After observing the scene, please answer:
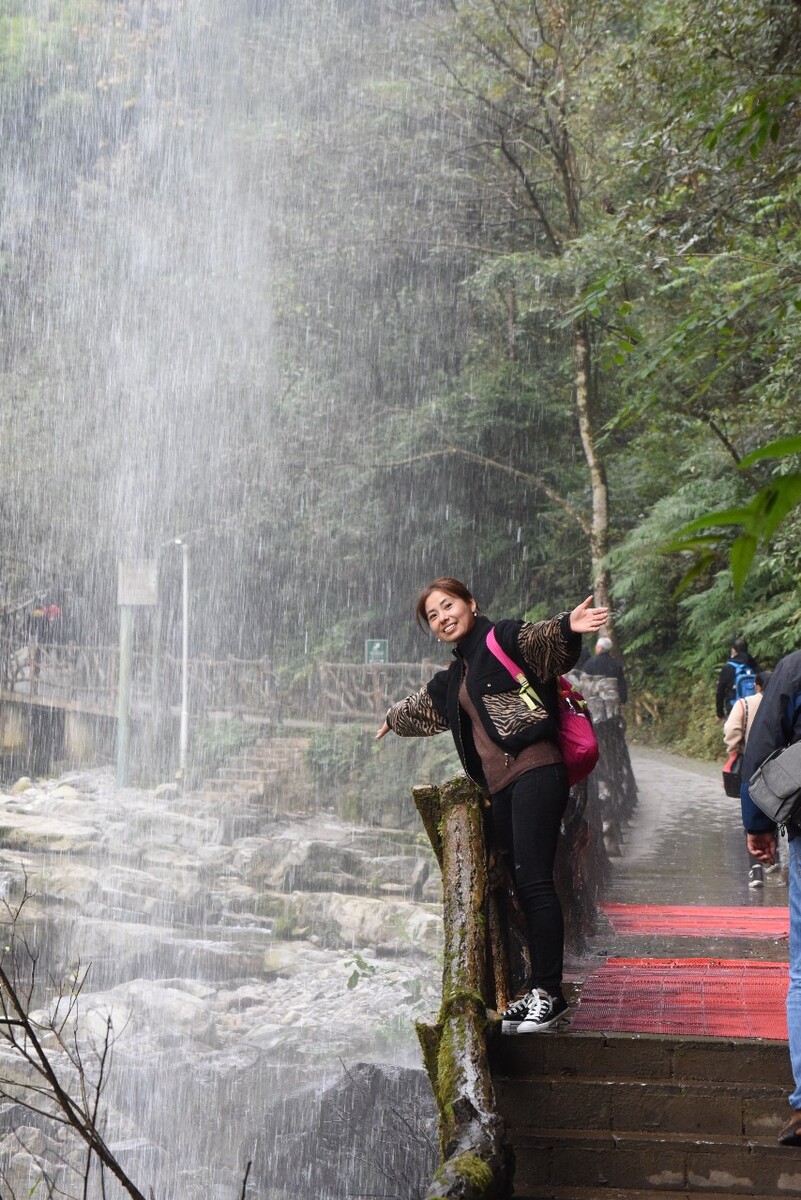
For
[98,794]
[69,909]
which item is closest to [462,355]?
[98,794]

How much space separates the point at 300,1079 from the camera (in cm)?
1238

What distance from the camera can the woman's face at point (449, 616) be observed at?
4121 millimetres

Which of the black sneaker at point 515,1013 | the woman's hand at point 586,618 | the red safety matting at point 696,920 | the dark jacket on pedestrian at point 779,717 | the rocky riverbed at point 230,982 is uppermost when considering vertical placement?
the woman's hand at point 586,618

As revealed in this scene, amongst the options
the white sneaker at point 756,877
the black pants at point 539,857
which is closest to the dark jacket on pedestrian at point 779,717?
the black pants at point 539,857

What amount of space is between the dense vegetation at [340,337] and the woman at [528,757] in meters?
13.3

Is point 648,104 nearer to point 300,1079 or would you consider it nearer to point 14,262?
point 300,1079

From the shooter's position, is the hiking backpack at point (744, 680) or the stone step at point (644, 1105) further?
the hiking backpack at point (744, 680)

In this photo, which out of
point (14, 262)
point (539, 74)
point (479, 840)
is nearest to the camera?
point (479, 840)

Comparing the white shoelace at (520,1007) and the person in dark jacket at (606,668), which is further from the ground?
the person in dark jacket at (606,668)

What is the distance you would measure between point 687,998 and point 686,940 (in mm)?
1922

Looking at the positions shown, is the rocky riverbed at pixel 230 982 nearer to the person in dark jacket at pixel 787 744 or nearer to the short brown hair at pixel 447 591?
the short brown hair at pixel 447 591

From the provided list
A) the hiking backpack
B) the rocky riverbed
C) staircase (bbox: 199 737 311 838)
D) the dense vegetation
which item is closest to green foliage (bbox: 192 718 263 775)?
staircase (bbox: 199 737 311 838)

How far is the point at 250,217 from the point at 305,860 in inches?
662

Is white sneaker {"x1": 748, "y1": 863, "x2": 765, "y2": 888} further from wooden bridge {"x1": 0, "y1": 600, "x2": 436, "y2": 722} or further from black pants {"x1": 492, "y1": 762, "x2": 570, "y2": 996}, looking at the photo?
wooden bridge {"x1": 0, "y1": 600, "x2": 436, "y2": 722}
